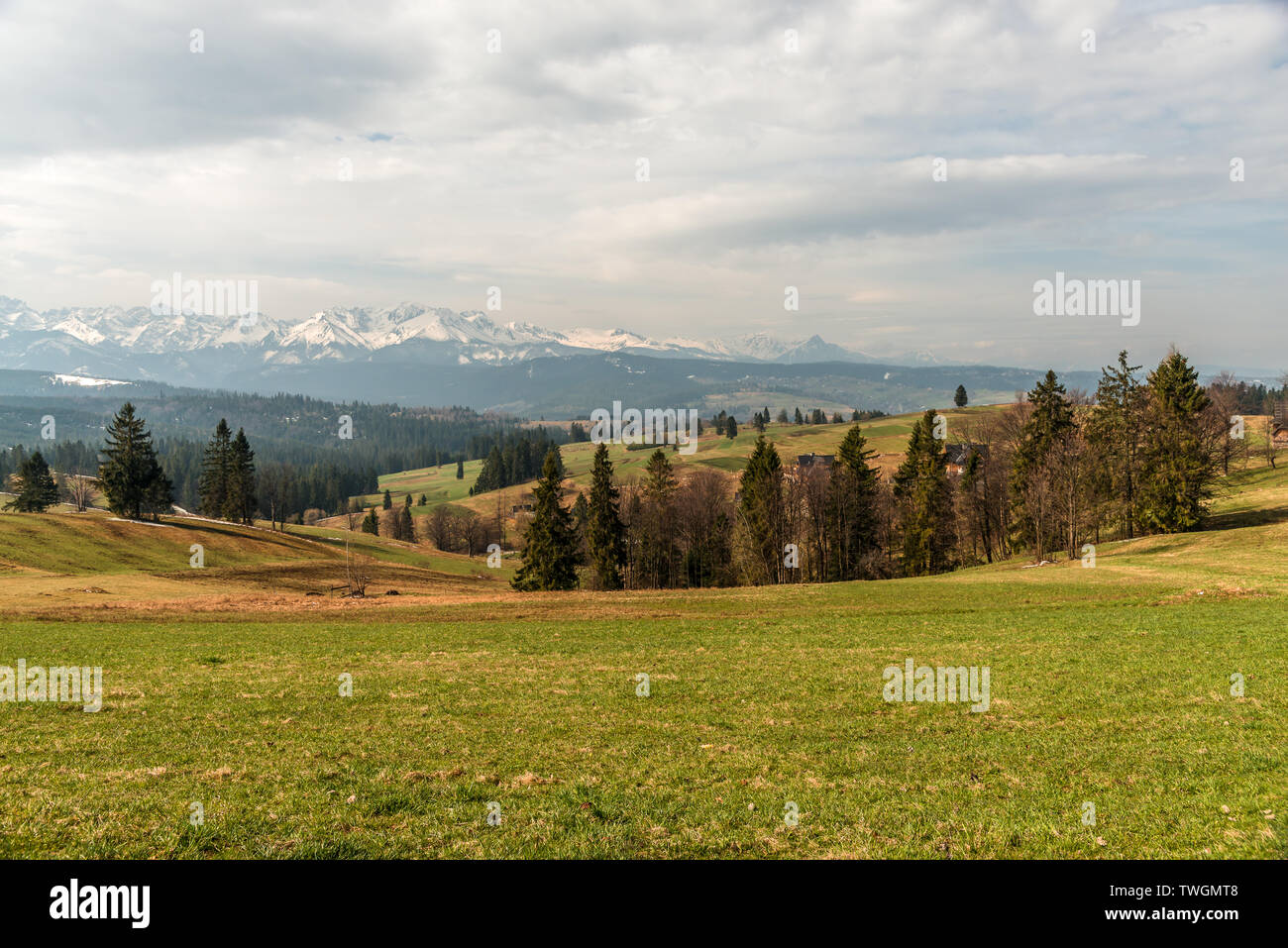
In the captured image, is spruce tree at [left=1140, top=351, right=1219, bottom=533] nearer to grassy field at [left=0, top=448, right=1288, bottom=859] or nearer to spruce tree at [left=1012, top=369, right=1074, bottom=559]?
spruce tree at [left=1012, top=369, right=1074, bottom=559]

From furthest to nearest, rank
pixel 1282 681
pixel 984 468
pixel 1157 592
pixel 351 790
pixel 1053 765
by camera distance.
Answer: pixel 984 468
pixel 1157 592
pixel 1282 681
pixel 1053 765
pixel 351 790

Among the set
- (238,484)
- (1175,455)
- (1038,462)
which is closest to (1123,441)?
(1175,455)

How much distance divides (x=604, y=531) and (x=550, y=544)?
Answer: 7.95 metres

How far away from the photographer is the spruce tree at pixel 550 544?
75875 mm

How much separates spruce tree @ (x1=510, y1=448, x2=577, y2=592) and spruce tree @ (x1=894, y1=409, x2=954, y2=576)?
126 ft

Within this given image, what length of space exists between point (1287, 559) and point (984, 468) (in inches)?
1370

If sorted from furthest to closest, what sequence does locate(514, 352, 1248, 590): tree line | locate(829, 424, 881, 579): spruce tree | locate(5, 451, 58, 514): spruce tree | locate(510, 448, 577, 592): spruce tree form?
locate(5, 451, 58, 514): spruce tree → locate(829, 424, 881, 579): spruce tree → locate(510, 448, 577, 592): spruce tree → locate(514, 352, 1248, 590): tree line

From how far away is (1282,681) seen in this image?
63.5ft

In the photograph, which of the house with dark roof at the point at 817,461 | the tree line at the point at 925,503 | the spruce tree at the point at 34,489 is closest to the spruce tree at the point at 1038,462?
the tree line at the point at 925,503

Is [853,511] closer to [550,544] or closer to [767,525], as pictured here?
[767,525]

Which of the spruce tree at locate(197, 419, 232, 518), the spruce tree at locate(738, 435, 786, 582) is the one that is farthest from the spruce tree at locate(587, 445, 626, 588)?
the spruce tree at locate(197, 419, 232, 518)

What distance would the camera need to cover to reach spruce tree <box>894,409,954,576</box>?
262 ft
